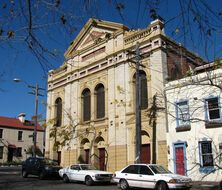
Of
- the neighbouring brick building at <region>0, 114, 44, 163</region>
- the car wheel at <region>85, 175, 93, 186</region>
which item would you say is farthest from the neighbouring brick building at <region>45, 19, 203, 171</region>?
the neighbouring brick building at <region>0, 114, 44, 163</region>

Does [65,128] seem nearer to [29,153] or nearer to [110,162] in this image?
[110,162]

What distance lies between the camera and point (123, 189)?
1744 centimetres

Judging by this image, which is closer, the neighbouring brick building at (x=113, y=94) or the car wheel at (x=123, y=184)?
the car wheel at (x=123, y=184)


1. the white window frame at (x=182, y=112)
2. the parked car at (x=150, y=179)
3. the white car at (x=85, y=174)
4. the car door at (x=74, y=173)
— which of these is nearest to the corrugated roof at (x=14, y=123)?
the white car at (x=85, y=174)

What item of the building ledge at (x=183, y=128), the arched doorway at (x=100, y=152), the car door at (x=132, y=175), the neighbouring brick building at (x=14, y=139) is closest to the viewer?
the car door at (x=132, y=175)

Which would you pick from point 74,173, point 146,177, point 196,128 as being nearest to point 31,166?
point 74,173

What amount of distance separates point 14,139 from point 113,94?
34101 mm

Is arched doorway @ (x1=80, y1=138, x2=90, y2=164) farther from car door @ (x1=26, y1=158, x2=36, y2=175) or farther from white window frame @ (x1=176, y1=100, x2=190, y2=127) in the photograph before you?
white window frame @ (x1=176, y1=100, x2=190, y2=127)

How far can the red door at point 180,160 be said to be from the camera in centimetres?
2094

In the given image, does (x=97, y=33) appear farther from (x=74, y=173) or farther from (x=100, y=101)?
(x=74, y=173)

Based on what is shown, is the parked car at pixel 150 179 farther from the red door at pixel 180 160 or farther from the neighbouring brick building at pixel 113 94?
the neighbouring brick building at pixel 113 94

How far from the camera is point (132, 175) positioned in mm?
17328

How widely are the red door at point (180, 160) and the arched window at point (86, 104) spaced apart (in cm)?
1090

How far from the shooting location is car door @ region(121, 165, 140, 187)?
17031mm
